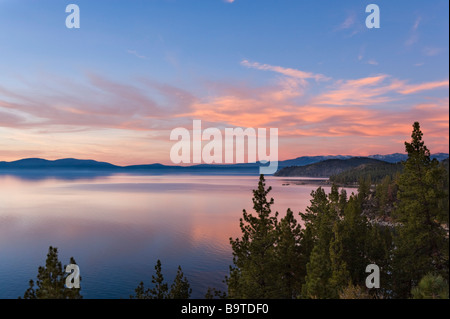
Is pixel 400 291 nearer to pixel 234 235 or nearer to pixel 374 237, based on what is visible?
pixel 374 237

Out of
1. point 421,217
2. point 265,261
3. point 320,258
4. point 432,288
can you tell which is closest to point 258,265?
point 265,261

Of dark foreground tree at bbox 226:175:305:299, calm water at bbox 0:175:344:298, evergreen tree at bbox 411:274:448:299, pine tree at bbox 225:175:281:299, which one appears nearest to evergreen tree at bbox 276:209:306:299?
dark foreground tree at bbox 226:175:305:299

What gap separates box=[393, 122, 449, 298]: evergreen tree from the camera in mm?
24625

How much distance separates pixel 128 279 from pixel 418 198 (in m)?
45.5

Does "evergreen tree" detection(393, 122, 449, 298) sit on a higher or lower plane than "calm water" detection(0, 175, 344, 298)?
higher

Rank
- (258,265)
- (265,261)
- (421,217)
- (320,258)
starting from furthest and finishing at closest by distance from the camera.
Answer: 1. (265,261)
2. (258,265)
3. (421,217)
4. (320,258)

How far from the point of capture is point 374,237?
98.6 ft

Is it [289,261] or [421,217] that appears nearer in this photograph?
[421,217]

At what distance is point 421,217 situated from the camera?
82.8ft

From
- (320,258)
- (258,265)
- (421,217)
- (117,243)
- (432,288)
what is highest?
(421,217)

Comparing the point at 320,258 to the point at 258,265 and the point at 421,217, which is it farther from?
the point at 421,217

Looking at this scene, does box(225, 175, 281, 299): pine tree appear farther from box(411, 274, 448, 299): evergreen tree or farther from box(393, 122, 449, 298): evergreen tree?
box(393, 122, 449, 298): evergreen tree

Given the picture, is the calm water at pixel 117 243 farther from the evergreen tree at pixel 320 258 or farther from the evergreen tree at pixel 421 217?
the evergreen tree at pixel 421 217
